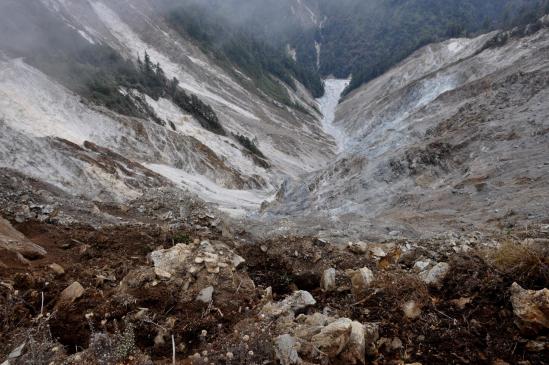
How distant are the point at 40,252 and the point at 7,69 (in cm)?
2935

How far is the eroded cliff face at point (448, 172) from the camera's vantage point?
14.8 m

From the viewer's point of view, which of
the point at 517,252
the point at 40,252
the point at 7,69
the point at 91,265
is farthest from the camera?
the point at 7,69

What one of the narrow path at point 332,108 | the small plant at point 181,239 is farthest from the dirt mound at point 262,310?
the narrow path at point 332,108

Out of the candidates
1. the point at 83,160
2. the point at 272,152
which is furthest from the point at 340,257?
the point at 272,152

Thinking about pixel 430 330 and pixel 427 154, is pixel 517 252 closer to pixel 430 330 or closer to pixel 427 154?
pixel 430 330

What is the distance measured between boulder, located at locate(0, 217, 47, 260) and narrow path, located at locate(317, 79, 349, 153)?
55730mm

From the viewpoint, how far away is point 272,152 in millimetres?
53281

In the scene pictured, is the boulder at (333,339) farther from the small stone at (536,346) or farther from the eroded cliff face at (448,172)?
the eroded cliff face at (448,172)

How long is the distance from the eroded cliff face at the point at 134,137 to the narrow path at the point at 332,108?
3.22m

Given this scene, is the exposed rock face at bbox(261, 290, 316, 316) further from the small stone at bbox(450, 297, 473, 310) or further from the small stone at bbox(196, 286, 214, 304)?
the small stone at bbox(450, 297, 473, 310)

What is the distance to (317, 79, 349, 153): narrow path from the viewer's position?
71.1m

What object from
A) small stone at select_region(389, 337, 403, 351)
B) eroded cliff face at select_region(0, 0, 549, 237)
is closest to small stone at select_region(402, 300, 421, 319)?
small stone at select_region(389, 337, 403, 351)

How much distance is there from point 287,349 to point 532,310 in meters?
2.47

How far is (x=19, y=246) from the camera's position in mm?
Result: 6930
